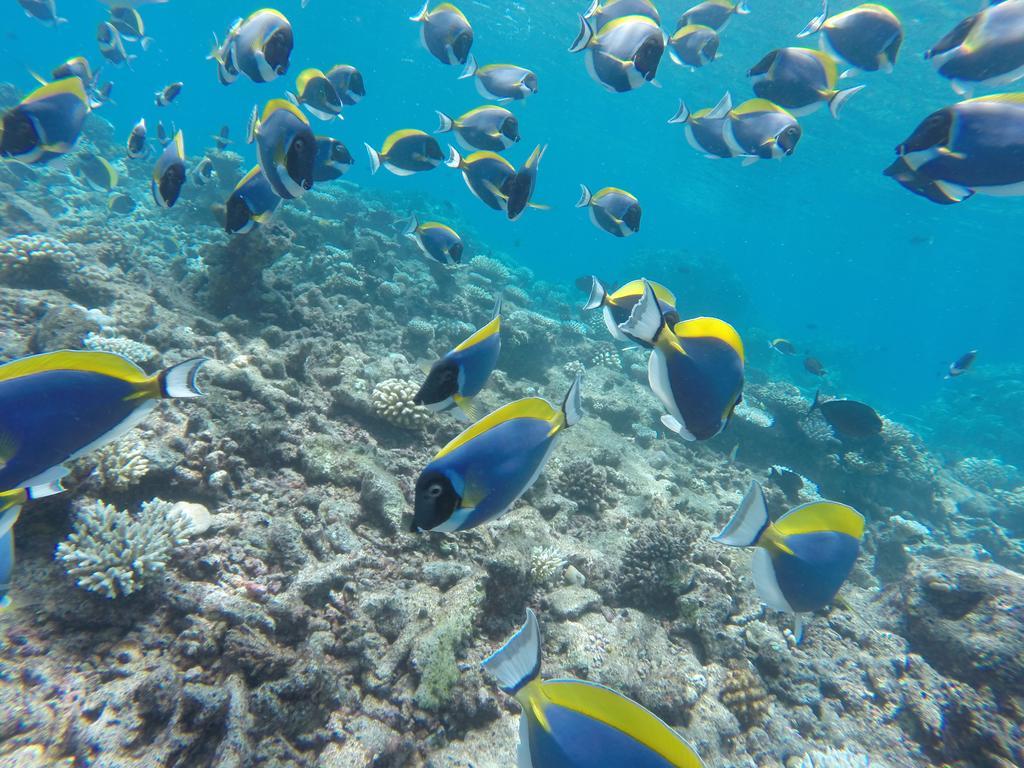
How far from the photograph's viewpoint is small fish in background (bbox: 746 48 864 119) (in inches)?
155

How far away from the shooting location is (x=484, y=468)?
1.58m

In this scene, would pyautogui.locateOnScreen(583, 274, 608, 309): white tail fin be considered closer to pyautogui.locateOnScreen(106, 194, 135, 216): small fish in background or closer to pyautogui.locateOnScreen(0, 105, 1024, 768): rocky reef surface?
pyautogui.locateOnScreen(0, 105, 1024, 768): rocky reef surface

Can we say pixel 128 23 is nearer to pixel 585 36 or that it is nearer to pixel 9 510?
pixel 585 36

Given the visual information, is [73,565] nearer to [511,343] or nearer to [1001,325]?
[511,343]

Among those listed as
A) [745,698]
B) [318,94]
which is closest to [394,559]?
[745,698]

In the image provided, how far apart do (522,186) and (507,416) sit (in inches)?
90.7

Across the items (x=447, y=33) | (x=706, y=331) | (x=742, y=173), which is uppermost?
(x=742, y=173)

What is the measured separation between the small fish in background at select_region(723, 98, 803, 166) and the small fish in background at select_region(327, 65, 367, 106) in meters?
3.91

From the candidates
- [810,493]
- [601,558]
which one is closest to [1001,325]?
[810,493]

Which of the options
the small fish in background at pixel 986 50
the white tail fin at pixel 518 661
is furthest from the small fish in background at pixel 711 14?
the white tail fin at pixel 518 661

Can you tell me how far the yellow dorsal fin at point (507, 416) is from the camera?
160 centimetres

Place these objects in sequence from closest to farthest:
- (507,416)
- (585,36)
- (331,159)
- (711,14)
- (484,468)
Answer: (484,468)
(507,416)
(585,36)
(331,159)
(711,14)

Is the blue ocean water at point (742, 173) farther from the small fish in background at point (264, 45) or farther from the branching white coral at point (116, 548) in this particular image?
the branching white coral at point (116, 548)

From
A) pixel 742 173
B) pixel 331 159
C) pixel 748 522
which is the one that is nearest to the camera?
pixel 748 522
